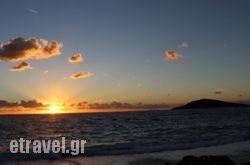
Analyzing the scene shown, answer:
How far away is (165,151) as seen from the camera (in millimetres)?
33688

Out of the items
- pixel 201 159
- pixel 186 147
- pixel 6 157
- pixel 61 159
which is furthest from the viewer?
pixel 186 147

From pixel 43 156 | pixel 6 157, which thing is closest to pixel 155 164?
→ pixel 43 156

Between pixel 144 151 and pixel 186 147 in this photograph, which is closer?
pixel 144 151

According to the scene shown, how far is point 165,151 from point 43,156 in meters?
10.9

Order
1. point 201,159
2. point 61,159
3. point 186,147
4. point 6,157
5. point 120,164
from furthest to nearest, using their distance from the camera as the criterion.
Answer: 1. point 186,147
2. point 6,157
3. point 61,159
4. point 120,164
5. point 201,159

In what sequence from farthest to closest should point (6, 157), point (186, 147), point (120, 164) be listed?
point (186, 147) < point (6, 157) < point (120, 164)

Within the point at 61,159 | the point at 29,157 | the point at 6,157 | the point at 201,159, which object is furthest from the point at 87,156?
the point at 201,159

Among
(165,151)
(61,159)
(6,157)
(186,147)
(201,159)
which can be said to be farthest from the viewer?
(186,147)

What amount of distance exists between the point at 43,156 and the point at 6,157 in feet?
10.1

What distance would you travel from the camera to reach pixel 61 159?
28.4 metres

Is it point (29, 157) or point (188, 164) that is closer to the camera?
point (188, 164)

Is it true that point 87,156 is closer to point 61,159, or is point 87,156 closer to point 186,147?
point 61,159

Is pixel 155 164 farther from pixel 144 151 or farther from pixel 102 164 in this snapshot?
pixel 144 151

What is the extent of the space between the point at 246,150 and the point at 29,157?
18044 millimetres
